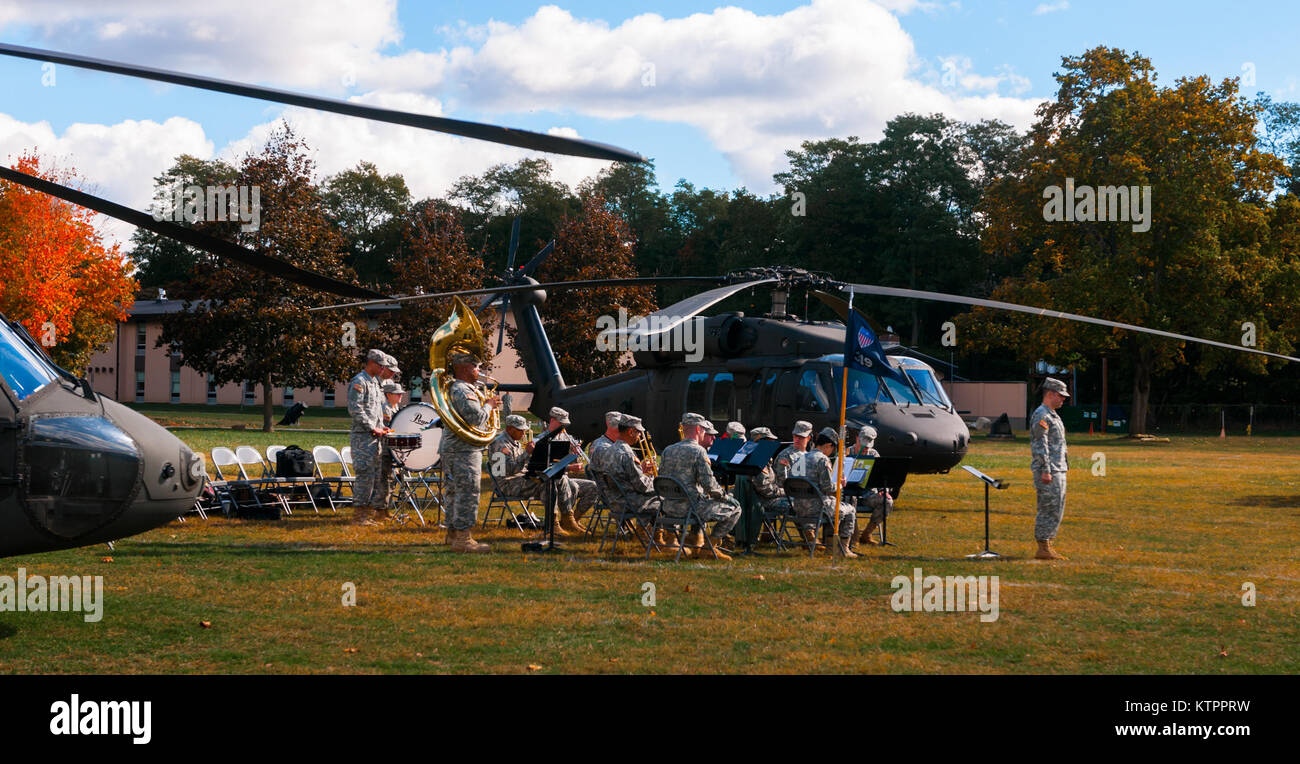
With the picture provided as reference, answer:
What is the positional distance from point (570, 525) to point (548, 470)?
2374mm

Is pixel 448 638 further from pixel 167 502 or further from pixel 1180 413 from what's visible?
pixel 1180 413

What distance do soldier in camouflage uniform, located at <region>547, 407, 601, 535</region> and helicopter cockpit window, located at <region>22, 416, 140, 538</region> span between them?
653 centimetres

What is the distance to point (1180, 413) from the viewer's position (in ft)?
168

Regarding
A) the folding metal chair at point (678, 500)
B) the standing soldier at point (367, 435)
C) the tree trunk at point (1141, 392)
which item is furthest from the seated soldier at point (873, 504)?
the tree trunk at point (1141, 392)

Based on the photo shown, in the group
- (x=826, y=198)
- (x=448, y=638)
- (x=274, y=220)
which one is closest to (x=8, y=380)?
(x=448, y=638)

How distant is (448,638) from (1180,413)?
1992 inches

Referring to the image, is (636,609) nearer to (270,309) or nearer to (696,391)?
(696,391)

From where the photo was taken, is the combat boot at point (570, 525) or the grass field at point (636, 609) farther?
the combat boot at point (570, 525)

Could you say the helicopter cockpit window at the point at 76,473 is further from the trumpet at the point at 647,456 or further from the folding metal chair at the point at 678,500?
the trumpet at the point at 647,456

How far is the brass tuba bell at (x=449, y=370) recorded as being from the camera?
11734 mm

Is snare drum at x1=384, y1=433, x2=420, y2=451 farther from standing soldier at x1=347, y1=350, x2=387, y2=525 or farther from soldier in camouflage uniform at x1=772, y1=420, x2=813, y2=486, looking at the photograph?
soldier in camouflage uniform at x1=772, y1=420, x2=813, y2=486

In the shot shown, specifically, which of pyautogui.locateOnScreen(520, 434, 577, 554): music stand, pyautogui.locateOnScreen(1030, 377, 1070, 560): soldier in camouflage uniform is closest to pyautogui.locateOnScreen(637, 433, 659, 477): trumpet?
pyautogui.locateOnScreen(520, 434, 577, 554): music stand

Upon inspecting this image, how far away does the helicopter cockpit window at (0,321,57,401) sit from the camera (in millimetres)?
7262

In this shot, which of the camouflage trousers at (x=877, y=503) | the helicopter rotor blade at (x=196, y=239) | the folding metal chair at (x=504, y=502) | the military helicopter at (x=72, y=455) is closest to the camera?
the helicopter rotor blade at (x=196, y=239)
